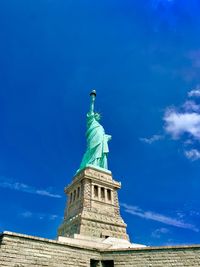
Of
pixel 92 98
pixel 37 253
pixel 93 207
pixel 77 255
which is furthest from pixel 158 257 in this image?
pixel 92 98

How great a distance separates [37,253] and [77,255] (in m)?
2.32

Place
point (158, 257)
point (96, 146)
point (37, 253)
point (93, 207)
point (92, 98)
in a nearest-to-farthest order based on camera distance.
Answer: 1. point (37, 253)
2. point (158, 257)
3. point (93, 207)
4. point (96, 146)
5. point (92, 98)

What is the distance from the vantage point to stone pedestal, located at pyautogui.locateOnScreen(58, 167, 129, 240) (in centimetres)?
2861

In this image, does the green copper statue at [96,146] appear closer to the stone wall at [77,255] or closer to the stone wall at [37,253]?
the stone wall at [77,255]

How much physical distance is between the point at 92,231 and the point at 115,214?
5.18 m

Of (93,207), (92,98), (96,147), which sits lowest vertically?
(93,207)

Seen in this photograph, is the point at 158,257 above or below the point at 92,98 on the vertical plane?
below

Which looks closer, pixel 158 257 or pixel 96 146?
pixel 158 257

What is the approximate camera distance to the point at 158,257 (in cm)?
1474

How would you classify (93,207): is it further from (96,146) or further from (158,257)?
(158,257)

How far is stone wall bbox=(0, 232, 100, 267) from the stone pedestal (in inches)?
502

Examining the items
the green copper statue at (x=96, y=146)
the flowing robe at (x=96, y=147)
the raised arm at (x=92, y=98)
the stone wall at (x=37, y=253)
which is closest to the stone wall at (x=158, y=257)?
the stone wall at (x=37, y=253)

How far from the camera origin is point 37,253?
44.7 feet

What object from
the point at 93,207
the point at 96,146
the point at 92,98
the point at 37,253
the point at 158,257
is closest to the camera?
the point at 37,253
